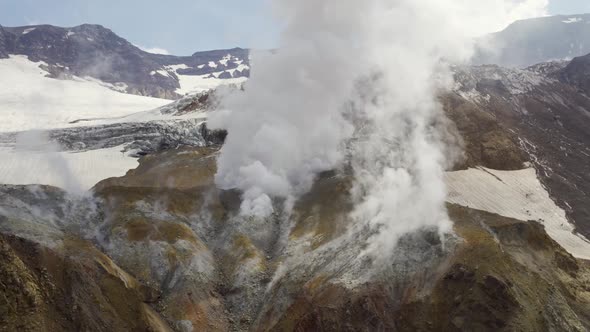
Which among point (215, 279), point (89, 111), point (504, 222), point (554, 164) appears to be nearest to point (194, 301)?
point (215, 279)

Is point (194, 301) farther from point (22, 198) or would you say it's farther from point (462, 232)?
point (462, 232)

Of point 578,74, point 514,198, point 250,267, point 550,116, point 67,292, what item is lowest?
point 514,198

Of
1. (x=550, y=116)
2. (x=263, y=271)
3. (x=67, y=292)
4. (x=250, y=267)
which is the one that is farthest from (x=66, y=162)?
(x=550, y=116)

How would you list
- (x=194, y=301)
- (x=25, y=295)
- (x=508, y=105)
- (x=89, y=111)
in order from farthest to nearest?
(x=89, y=111), (x=508, y=105), (x=194, y=301), (x=25, y=295)

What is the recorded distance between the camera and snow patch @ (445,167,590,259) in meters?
73.0

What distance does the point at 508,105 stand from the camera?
122125 millimetres

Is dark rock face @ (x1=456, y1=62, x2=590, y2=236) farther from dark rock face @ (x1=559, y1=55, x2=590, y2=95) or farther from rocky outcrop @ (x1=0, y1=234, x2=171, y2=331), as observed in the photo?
rocky outcrop @ (x1=0, y1=234, x2=171, y2=331)

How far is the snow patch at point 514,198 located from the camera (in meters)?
73.0

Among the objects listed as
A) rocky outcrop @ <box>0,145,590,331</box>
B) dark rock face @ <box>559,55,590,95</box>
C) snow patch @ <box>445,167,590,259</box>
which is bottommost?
snow patch @ <box>445,167,590,259</box>

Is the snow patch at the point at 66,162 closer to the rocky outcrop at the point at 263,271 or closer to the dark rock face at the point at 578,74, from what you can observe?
the rocky outcrop at the point at 263,271

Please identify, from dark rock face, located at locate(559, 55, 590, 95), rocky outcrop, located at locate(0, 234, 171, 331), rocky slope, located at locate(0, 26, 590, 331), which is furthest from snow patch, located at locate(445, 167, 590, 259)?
dark rock face, located at locate(559, 55, 590, 95)

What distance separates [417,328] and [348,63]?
6194 cm

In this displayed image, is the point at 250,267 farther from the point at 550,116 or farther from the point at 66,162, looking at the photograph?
the point at 550,116

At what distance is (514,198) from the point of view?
269 feet
